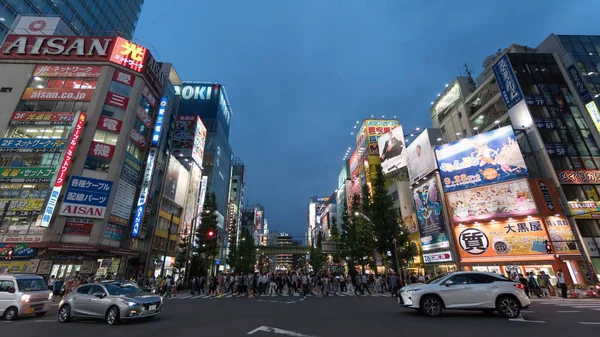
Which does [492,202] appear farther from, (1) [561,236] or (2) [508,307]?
(2) [508,307]

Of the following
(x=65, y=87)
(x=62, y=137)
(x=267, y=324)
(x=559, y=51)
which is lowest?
(x=267, y=324)

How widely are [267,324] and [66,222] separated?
28.2 meters

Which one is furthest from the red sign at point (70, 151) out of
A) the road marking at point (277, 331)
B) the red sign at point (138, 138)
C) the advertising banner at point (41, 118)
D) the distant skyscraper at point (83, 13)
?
the road marking at point (277, 331)

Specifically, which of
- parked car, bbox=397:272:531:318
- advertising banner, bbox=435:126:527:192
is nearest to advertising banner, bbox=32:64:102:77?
parked car, bbox=397:272:531:318

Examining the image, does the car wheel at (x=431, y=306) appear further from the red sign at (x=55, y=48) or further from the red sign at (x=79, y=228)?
the red sign at (x=55, y=48)

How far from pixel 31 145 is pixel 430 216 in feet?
148

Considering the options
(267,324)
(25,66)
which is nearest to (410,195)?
(267,324)

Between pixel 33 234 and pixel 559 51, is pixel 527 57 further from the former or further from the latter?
pixel 33 234

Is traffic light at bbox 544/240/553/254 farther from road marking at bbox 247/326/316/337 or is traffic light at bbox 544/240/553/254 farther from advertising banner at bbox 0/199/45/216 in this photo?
advertising banner at bbox 0/199/45/216

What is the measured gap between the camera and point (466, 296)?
9.61m

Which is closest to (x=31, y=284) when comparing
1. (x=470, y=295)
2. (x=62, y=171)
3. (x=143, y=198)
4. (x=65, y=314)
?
(x=65, y=314)

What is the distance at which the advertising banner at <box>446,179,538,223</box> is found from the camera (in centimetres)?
2653

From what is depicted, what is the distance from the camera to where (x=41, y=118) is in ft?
98.9

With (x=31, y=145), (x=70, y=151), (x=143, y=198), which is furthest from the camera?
(x=143, y=198)
